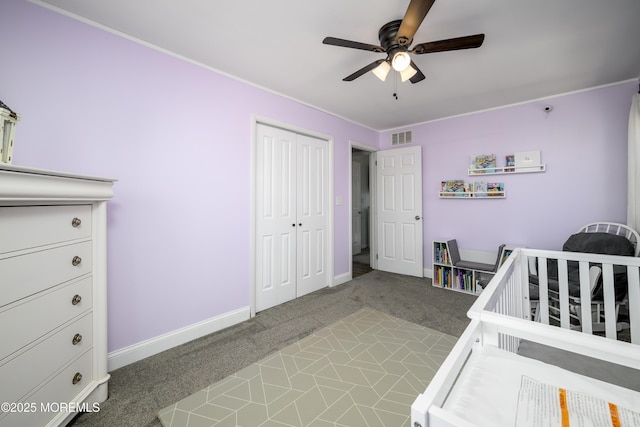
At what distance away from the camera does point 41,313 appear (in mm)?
1134

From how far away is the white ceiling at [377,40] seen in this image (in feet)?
5.31

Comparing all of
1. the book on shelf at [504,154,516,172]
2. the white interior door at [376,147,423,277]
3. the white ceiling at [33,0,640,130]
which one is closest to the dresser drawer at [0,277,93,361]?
the white ceiling at [33,0,640,130]

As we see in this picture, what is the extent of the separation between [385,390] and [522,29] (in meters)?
2.69

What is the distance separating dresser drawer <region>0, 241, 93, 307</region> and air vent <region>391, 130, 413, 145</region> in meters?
4.09

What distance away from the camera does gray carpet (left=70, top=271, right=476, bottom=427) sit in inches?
59.2

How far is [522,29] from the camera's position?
1828 mm

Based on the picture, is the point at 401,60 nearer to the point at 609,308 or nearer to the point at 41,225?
the point at 609,308

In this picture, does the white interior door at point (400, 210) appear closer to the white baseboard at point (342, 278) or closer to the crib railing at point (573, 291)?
the white baseboard at point (342, 278)

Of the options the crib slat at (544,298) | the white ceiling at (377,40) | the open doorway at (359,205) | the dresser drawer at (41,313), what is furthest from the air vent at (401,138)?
the dresser drawer at (41,313)

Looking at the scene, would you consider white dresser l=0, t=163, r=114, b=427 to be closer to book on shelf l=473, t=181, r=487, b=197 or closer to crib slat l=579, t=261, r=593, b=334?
crib slat l=579, t=261, r=593, b=334

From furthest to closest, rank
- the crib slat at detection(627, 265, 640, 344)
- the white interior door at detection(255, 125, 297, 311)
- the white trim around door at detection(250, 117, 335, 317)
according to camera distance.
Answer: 1. the white interior door at detection(255, 125, 297, 311)
2. the white trim around door at detection(250, 117, 335, 317)
3. the crib slat at detection(627, 265, 640, 344)

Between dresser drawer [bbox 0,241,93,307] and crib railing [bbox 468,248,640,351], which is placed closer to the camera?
dresser drawer [bbox 0,241,93,307]

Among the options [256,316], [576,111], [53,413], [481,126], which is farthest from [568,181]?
[53,413]

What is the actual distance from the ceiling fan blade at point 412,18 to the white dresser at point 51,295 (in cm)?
191
